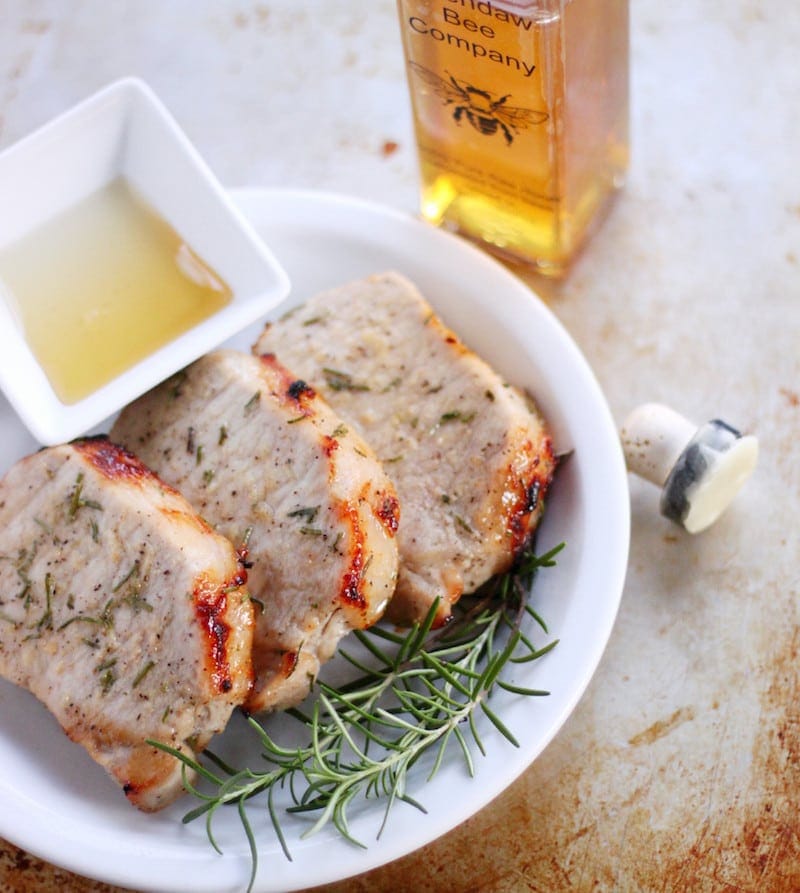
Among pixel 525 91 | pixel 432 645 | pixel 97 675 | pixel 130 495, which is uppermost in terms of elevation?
pixel 525 91

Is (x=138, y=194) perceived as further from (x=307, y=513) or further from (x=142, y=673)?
(x=142, y=673)

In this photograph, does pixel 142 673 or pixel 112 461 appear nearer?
pixel 142 673

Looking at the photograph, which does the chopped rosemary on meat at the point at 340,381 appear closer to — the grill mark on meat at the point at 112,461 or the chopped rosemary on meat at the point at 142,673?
the grill mark on meat at the point at 112,461

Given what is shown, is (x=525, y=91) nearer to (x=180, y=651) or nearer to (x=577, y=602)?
(x=577, y=602)

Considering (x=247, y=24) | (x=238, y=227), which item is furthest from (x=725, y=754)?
(x=247, y=24)

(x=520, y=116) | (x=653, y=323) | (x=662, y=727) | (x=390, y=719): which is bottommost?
(x=662, y=727)

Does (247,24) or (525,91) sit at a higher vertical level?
(525,91)

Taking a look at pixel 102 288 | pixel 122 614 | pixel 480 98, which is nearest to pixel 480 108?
pixel 480 98
